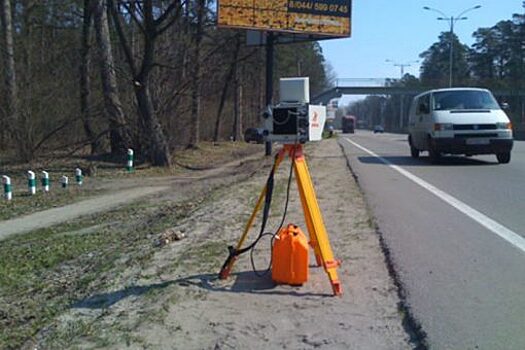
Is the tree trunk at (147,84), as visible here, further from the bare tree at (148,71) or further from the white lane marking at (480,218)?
the white lane marking at (480,218)

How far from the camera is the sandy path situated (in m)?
11.6

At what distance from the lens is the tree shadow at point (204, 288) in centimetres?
584

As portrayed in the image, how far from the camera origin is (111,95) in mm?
23969

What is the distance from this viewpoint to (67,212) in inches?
525

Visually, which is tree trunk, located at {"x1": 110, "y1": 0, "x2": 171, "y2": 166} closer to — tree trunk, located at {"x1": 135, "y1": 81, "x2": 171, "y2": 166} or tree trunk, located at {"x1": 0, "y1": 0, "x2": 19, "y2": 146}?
tree trunk, located at {"x1": 135, "y1": 81, "x2": 171, "y2": 166}

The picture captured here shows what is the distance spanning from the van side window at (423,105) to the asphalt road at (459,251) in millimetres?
4665

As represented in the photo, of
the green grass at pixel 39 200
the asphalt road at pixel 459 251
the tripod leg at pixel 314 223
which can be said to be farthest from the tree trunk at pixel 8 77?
the tripod leg at pixel 314 223

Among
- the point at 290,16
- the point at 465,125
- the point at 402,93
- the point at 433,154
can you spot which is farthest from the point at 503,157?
the point at 402,93

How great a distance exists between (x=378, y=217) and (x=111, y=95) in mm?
16312

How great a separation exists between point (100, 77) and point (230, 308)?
73.9ft

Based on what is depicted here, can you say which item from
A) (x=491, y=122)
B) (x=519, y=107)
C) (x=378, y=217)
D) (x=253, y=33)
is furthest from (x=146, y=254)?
(x=519, y=107)

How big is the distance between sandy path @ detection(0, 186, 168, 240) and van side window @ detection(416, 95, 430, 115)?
26.4 ft

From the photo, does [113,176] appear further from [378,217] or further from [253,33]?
[253,33]

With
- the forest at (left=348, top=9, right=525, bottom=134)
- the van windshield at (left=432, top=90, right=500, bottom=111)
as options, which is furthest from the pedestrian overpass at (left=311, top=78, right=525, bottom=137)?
the van windshield at (left=432, top=90, right=500, bottom=111)
